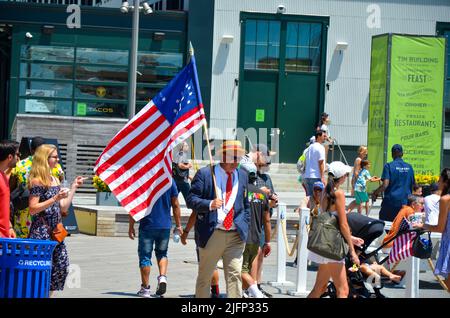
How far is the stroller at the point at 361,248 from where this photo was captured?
38.0 ft

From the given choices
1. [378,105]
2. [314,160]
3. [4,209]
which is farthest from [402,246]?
[378,105]

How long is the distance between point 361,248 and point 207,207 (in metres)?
2.34

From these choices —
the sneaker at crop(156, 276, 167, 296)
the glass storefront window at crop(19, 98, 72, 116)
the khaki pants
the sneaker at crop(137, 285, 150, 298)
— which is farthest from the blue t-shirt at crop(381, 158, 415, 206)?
the glass storefront window at crop(19, 98, 72, 116)

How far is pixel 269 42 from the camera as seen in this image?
111 feet

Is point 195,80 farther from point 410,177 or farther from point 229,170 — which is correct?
point 410,177

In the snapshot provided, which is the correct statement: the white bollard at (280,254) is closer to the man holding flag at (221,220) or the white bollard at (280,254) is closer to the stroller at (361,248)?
the stroller at (361,248)

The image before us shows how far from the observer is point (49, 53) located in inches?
1288

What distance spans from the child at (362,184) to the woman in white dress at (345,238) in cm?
1049

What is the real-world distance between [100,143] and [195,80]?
19114 millimetres

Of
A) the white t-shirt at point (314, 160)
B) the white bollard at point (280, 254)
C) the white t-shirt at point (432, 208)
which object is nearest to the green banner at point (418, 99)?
the white t-shirt at point (314, 160)
